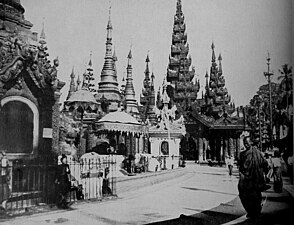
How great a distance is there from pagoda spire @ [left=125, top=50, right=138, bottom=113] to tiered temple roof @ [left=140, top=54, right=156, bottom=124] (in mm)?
73

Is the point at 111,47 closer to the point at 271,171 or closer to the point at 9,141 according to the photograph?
the point at 9,141

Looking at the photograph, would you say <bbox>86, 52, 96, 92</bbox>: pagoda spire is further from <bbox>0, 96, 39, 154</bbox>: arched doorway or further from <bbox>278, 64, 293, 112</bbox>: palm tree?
<bbox>278, 64, 293, 112</bbox>: palm tree

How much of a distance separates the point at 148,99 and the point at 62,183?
39.7 inches

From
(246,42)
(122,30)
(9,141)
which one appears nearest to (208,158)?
(246,42)

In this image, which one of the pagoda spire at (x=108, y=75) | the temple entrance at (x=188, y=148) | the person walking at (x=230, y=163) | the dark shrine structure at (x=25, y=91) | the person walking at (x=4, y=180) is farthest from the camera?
the temple entrance at (x=188, y=148)

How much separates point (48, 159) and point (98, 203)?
459mm

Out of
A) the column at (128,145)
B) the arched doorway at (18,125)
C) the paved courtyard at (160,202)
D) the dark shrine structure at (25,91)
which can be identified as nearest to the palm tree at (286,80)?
the paved courtyard at (160,202)

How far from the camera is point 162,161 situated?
3443mm

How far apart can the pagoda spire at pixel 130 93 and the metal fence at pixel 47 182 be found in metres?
0.54

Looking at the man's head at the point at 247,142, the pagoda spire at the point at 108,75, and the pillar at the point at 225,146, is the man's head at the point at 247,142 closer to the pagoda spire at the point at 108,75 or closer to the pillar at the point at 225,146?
the pillar at the point at 225,146

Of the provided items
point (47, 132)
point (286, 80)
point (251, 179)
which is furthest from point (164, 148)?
point (286, 80)

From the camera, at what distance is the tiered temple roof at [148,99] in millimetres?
3338

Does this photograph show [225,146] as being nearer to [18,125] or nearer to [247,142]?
[247,142]

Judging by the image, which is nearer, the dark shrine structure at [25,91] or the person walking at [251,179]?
the dark shrine structure at [25,91]
